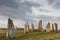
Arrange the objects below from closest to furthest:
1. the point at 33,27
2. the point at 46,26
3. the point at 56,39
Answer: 1. the point at 56,39
2. the point at 46,26
3. the point at 33,27

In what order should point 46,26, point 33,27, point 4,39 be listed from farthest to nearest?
point 33,27 < point 46,26 < point 4,39

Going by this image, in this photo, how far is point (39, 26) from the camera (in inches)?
3071

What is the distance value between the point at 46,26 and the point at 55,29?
860 centimetres

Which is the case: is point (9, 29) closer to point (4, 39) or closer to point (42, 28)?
point (4, 39)

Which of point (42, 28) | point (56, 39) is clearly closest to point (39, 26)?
point (42, 28)

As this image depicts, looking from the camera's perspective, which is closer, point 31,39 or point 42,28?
point 31,39

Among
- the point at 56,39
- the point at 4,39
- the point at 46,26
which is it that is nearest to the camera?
the point at 4,39

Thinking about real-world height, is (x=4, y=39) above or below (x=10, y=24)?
below

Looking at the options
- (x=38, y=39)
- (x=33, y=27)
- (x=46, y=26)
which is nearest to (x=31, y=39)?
(x=38, y=39)

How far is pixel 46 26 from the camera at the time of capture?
74.3 m

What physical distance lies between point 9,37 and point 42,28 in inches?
1314

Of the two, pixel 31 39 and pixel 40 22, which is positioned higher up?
pixel 40 22

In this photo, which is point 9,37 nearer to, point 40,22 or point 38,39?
point 38,39

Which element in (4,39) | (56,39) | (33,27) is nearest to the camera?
(4,39)
